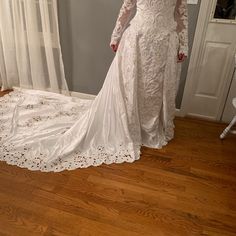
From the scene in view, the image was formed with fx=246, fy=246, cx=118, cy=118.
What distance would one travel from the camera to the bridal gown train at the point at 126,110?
1.74 m

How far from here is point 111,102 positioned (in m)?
1.93

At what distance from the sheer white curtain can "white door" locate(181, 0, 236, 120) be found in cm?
132

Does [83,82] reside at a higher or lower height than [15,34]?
lower

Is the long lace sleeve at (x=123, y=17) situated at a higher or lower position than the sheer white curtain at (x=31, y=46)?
higher

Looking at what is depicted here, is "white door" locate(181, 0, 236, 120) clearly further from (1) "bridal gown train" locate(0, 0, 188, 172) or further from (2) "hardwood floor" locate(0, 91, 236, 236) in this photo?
(2) "hardwood floor" locate(0, 91, 236, 236)

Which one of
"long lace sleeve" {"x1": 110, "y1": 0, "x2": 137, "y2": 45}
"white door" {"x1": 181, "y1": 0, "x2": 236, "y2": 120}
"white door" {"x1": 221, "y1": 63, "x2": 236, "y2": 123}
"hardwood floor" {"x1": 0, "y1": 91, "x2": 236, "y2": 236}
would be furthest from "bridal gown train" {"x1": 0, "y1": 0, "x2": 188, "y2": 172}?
"white door" {"x1": 221, "y1": 63, "x2": 236, "y2": 123}

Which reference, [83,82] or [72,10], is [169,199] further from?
[72,10]

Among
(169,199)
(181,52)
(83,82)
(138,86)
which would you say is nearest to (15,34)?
(83,82)

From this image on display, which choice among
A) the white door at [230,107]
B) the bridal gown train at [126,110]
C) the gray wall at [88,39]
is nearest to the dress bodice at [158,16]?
the bridal gown train at [126,110]

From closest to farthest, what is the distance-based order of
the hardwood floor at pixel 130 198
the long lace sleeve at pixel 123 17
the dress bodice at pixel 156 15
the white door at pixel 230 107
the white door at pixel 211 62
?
the hardwood floor at pixel 130 198 → the dress bodice at pixel 156 15 → the long lace sleeve at pixel 123 17 → the white door at pixel 211 62 → the white door at pixel 230 107

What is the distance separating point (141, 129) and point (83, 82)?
989mm

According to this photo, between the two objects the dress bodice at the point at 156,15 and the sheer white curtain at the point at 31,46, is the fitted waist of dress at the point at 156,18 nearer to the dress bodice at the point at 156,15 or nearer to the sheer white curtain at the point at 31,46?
the dress bodice at the point at 156,15

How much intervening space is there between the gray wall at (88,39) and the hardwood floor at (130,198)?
2.98 ft

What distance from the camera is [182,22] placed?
1.79 m
